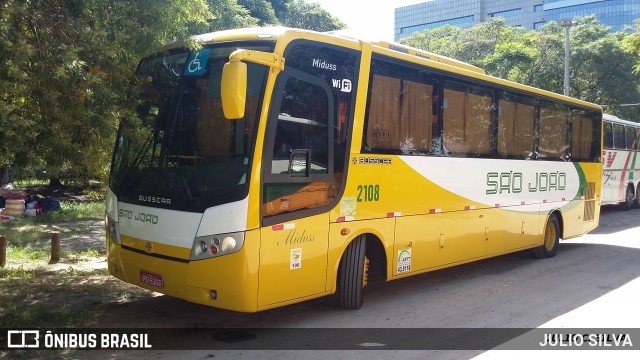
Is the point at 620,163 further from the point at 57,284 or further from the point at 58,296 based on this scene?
the point at 58,296

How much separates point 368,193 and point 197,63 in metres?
2.61

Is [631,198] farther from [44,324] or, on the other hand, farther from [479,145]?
[44,324]

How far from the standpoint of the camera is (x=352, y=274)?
6965 millimetres

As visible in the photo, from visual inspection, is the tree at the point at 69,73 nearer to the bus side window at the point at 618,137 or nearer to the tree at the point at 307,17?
the bus side window at the point at 618,137

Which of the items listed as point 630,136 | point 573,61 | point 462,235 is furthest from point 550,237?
point 573,61

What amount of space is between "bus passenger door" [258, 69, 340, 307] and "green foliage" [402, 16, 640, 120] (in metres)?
27.7

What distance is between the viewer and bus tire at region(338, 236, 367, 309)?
691 centimetres

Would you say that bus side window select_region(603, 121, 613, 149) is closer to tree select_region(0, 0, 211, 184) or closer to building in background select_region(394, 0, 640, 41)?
tree select_region(0, 0, 211, 184)

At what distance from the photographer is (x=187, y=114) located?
623 cm

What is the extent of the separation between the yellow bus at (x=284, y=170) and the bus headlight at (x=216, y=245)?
0.02 metres

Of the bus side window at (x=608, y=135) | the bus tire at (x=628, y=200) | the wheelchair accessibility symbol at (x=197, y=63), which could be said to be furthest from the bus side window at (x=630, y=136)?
the wheelchair accessibility symbol at (x=197, y=63)

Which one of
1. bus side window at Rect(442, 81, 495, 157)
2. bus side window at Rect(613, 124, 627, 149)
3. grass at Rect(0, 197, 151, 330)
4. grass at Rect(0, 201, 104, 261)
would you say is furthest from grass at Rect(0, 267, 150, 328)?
bus side window at Rect(613, 124, 627, 149)

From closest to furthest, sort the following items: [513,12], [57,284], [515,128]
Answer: [57,284] < [515,128] < [513,12]

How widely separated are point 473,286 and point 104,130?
608cm
